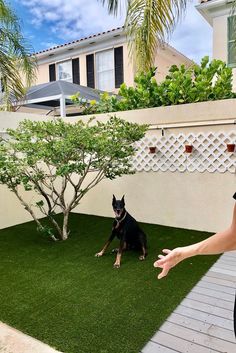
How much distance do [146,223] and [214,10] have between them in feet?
22.1

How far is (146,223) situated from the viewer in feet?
21.1

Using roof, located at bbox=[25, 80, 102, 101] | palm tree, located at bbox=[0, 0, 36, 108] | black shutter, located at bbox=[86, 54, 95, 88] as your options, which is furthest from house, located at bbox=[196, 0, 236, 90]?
black shutter, located at bbox=[86, 54, 95, 88]

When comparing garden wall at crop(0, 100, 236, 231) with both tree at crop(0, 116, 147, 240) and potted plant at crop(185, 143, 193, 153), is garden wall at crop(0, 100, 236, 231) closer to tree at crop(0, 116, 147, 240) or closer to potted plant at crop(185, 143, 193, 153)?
potted plant at crop(185, 143, 193, 153)

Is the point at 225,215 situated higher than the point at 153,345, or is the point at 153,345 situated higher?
the point at 225,215

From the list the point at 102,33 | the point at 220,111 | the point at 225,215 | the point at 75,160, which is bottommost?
the point at 225,215

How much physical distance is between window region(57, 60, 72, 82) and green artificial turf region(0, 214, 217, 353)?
1059 cm

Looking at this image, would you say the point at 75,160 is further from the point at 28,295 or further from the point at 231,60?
the point at 231,60

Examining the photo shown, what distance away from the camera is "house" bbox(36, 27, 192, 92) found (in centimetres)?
1234

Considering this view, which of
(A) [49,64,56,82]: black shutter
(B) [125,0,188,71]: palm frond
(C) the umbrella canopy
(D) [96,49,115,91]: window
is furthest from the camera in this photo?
(A) [49,64,56,82]: black shutter

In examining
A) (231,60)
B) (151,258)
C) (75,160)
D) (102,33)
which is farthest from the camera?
(102,33)

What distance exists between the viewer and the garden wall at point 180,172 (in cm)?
548

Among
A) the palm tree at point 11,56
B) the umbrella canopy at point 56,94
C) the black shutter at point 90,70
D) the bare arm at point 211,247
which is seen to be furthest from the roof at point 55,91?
the bare arm at point 211,247

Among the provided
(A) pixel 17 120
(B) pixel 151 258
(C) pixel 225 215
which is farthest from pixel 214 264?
(A) pixel 17 120

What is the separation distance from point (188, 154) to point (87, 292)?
3.47 metres
